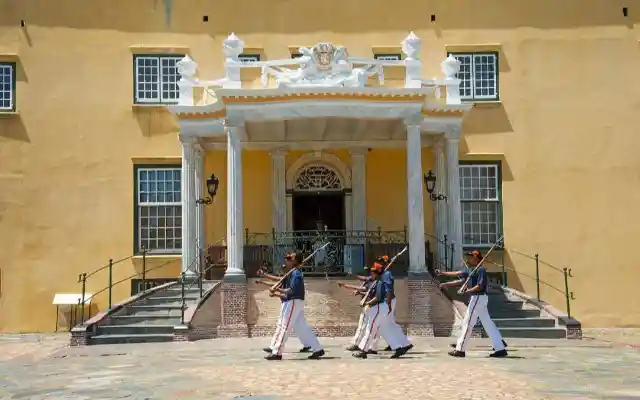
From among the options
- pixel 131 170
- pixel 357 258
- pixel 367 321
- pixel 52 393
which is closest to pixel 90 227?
pixel 131 170

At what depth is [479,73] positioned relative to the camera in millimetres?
22672

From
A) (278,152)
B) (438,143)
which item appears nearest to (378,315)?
(438,143)

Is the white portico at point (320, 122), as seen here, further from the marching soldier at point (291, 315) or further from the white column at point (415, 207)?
the marching soldier at point (291, 315)

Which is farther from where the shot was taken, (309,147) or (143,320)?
(309,147)

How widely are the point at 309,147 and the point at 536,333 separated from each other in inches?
290

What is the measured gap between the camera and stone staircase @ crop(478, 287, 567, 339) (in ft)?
57.7

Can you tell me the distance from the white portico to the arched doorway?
12.0 inches

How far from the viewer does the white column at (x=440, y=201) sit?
2095cm

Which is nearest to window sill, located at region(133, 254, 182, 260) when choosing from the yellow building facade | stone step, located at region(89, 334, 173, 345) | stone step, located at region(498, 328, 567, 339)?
the yellow building facade

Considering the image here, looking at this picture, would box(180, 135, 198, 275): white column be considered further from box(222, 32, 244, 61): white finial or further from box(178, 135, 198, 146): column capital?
box(222, 32, 244, 61): white finial

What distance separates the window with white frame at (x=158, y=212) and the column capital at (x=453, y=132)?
6.98 metres

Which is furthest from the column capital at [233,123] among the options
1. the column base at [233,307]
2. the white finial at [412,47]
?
the white finial at [412,47]

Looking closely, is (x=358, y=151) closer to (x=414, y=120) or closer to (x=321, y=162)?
(x=321, y=162)

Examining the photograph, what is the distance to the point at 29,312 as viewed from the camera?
21.9 m
